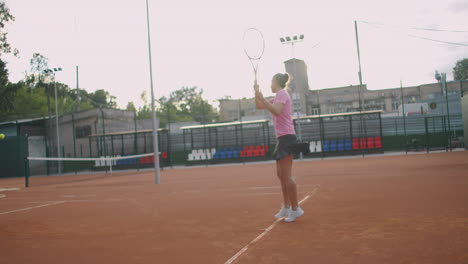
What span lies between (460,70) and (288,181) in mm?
101223

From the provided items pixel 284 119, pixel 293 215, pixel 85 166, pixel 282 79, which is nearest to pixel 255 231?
pixel 293 215

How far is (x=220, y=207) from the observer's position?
6.78 m

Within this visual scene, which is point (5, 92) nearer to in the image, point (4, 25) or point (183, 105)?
point (4, 25)

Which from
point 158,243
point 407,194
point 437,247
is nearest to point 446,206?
point 407,194

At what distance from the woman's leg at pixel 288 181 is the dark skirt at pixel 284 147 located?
0.31 ft

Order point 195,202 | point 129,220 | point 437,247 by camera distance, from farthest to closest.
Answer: point 195,202 < point 129,220 < point 437,247

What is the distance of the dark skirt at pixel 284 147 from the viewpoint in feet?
16.6

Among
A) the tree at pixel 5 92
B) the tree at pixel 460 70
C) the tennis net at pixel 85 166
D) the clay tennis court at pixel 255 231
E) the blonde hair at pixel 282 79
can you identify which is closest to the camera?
the clay tennis court at pixel 255 231

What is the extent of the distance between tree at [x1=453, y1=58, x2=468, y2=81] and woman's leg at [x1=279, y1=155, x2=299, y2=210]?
9817 centimetres

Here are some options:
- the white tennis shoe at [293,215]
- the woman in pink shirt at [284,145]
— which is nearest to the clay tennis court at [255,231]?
the white tennis shoe at [293,215]

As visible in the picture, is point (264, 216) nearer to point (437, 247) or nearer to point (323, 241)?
point (323, 241)

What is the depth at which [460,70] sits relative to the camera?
91312 mm

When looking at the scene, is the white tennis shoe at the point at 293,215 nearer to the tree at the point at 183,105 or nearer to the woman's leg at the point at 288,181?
the woman's leg at the point at 288,181

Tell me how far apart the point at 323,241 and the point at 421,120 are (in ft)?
111
